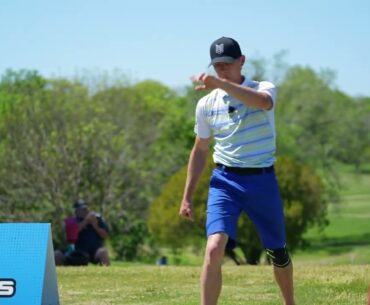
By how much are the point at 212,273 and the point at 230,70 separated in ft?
4.84

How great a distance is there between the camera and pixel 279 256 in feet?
23.5

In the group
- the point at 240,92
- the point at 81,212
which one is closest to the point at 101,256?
the point at 81,212

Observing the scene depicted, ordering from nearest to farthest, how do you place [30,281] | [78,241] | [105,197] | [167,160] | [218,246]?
[218,246] < [30,281] < [78,241] < [105,197] < [167,160]

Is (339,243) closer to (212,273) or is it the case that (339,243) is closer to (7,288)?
(7,288)

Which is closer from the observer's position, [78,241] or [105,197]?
[78,241]

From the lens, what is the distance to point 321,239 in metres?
60.0

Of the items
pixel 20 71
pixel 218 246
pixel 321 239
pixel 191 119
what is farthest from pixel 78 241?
pixel 20 71

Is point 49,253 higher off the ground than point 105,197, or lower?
higher

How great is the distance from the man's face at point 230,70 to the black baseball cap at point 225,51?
0.04 metres

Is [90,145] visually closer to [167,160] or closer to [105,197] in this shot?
[105,197]

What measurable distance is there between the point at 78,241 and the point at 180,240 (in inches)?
757

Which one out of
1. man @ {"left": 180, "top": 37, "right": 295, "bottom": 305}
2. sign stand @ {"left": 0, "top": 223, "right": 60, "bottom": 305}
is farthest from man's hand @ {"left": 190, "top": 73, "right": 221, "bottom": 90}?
sign stand @ {"left": 0, "top": 223, "right": 60, "bottom": 305}

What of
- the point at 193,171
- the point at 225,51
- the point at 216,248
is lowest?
the point at 216,248

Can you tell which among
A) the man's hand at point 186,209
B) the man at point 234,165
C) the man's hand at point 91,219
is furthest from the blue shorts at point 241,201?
the man's hand at point 91,219
